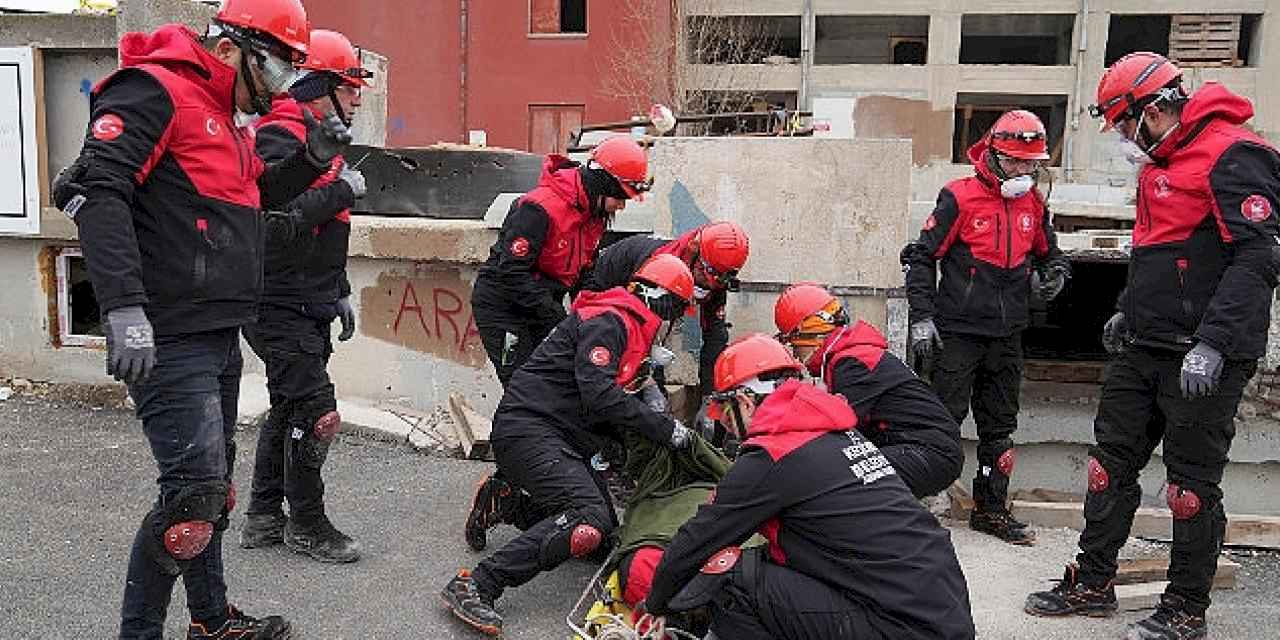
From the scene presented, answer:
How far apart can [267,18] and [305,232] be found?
4.06ft

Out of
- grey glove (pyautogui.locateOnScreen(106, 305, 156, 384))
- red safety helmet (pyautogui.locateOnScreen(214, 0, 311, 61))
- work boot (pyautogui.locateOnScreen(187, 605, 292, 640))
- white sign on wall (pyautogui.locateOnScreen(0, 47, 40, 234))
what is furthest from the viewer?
white sign on wall (pyautogui.locateOnScreen(0, 47, 40, 234))

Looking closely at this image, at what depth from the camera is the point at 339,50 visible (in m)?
4.28

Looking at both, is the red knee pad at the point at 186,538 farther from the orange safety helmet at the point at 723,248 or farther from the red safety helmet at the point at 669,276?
the orange safety helmet at the point at 723,248

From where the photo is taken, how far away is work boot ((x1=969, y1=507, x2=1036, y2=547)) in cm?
509

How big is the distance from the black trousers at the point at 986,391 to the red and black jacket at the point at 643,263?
1157 millimetres

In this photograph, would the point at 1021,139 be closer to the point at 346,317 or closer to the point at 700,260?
the point at 700,260

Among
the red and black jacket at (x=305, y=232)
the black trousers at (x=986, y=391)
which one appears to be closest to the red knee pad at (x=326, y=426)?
the red and black jacket at (x=305, y=232)

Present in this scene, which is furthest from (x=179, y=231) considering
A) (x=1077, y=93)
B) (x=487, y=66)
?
(x=1077, y=93)

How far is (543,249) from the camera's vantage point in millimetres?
5195

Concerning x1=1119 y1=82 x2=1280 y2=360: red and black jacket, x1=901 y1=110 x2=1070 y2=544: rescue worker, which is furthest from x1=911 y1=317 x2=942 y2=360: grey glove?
x1=1119 y1=82 x2=1280 y2=360: red and black jacket

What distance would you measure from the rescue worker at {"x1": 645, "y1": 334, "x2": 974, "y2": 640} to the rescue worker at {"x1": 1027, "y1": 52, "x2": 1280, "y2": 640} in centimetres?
138

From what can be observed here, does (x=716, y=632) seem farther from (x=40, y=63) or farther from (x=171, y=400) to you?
(x=40, y=63)

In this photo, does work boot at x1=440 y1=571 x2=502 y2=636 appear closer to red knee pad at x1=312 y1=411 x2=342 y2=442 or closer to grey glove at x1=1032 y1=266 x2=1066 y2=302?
red knee pad at x1=312 y1=411 x2=342 y2=442

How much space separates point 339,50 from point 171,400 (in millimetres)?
1892
